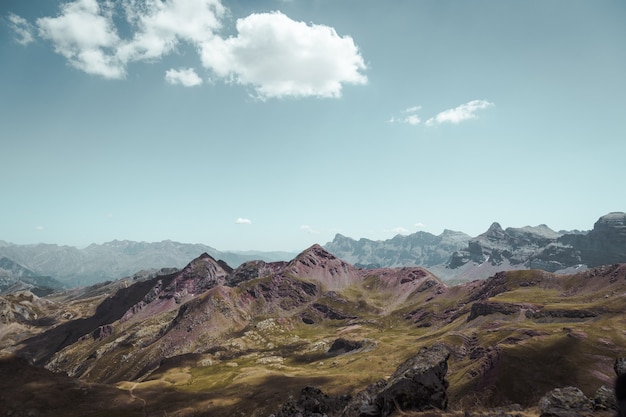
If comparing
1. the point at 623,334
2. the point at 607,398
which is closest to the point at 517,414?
the point at 607,398

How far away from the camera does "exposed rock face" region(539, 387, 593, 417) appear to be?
22.2 meters

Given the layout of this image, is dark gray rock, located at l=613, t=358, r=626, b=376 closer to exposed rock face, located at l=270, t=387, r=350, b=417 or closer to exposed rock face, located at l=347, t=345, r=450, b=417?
exposed rock face, located at l=347, t=345, r=450, b=417

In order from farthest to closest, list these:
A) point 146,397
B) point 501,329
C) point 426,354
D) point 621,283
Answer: point 621,283 → point 501,329 → point 146,397 → point 426,354

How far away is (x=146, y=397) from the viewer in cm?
12800

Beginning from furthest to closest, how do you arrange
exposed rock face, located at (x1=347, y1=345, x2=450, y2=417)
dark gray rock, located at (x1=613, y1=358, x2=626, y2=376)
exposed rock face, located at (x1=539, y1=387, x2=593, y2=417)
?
exposed rock face, located at (x1=347, y1=345, x2=450, y2=417)
dark gray rock, located at (x1=613, y1=358, x2=626, y2=376)
exposed rock face, located at (x1=539, y1=387, x2=593, y2=417)

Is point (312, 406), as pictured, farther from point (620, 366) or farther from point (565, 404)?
point (620, 366)

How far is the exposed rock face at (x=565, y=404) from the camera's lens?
2217 cm

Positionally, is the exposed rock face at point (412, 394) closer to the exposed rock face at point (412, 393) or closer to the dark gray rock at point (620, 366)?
the exposed rock face at point (412, 393)

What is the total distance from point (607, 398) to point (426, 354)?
13.9 meters

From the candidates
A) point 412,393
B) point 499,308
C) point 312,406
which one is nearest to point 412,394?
point 412,393

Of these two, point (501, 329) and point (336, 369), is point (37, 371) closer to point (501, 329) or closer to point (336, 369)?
point (336, 369)

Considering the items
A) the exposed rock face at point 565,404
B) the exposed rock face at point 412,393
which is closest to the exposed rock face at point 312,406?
the exposed rock face at point 412,393

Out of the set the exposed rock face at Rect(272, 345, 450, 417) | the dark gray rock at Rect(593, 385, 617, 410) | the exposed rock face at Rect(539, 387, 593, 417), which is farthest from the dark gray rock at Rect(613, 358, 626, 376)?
the exposed rock face at Rect(272, 345, 450, 417)

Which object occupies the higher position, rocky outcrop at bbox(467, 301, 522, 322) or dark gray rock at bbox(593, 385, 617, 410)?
dark gray rock at bbox(593, 385, 617, 410)
